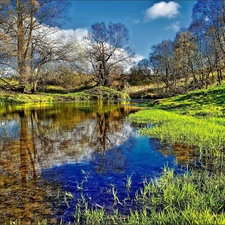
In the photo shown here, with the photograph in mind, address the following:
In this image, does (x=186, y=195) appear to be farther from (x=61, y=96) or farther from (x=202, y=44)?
(x=61, y=96)

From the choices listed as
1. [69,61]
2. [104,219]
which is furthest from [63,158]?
[69,61]

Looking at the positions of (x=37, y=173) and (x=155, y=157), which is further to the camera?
(x=155, y=157)

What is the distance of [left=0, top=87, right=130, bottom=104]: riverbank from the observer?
83.4ft

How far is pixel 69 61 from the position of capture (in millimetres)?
18000

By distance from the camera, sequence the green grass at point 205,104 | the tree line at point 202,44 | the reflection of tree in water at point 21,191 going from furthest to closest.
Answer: the tree line at point 202,44 < the green grass at point 205,104 < the reflection of tree in water at point 21,191

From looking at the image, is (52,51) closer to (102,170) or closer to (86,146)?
(86,146)

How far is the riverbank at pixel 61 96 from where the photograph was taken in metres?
25.4

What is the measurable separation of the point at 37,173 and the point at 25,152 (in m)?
1.80

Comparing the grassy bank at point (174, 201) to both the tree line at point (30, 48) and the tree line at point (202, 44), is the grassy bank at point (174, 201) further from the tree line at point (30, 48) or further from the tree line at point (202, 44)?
the tree line at point (202, 44)

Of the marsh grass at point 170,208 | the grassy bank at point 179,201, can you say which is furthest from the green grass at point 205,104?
the marsh grass at point 170,208

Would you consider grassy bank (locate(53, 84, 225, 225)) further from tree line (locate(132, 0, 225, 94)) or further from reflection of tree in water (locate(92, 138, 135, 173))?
tree line (locate(132, 0, 225, 94))

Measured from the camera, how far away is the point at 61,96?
37250 mm

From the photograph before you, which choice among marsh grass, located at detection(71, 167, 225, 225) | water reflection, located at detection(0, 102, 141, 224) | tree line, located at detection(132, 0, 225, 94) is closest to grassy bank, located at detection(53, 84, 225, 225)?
marsh grass, located at detection(71, 167, 225, 225)

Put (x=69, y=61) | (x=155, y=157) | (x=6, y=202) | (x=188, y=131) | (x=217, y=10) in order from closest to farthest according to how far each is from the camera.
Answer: (x=6, y=202) < (x=155, y=157) < (x=188, y=131) < (x=69, y=61) < (x=217, y=10)
